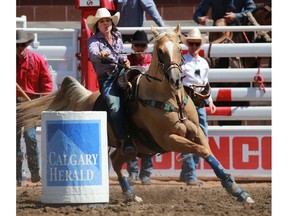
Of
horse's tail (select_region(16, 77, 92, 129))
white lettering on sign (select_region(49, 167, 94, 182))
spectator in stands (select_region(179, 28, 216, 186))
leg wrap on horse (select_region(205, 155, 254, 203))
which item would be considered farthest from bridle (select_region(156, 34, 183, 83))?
spectator in stands (select_region(179, 28, 216, 186))

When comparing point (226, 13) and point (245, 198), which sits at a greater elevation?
point (226, 13)

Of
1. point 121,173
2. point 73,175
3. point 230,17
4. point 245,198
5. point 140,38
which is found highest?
point 230,17

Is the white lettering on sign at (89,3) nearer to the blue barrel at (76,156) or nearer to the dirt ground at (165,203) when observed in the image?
the dirt ground at (165,203)

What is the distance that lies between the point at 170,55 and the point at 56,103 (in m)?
2.41

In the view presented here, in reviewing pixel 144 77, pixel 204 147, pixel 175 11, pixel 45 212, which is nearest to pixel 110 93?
pixel 144 77

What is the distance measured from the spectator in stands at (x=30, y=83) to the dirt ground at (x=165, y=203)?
337mm

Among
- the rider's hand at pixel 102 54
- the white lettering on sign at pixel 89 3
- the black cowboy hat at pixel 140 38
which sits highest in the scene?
the white lettering on sign at pixel 89 3

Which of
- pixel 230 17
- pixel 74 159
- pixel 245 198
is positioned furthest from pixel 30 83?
pixel 245 198

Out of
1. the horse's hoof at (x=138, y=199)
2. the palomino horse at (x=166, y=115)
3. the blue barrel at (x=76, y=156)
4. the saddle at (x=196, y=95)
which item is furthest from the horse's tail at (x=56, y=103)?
the blue barrel at (x=76, y=156)

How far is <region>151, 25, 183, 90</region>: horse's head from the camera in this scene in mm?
9461

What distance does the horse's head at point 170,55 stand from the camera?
31.0ft

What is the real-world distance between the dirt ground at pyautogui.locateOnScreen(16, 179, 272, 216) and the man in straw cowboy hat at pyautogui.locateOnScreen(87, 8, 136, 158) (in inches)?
26.5

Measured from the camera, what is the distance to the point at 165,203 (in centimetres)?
1007

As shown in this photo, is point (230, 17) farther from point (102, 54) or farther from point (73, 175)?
point (73, 175)
